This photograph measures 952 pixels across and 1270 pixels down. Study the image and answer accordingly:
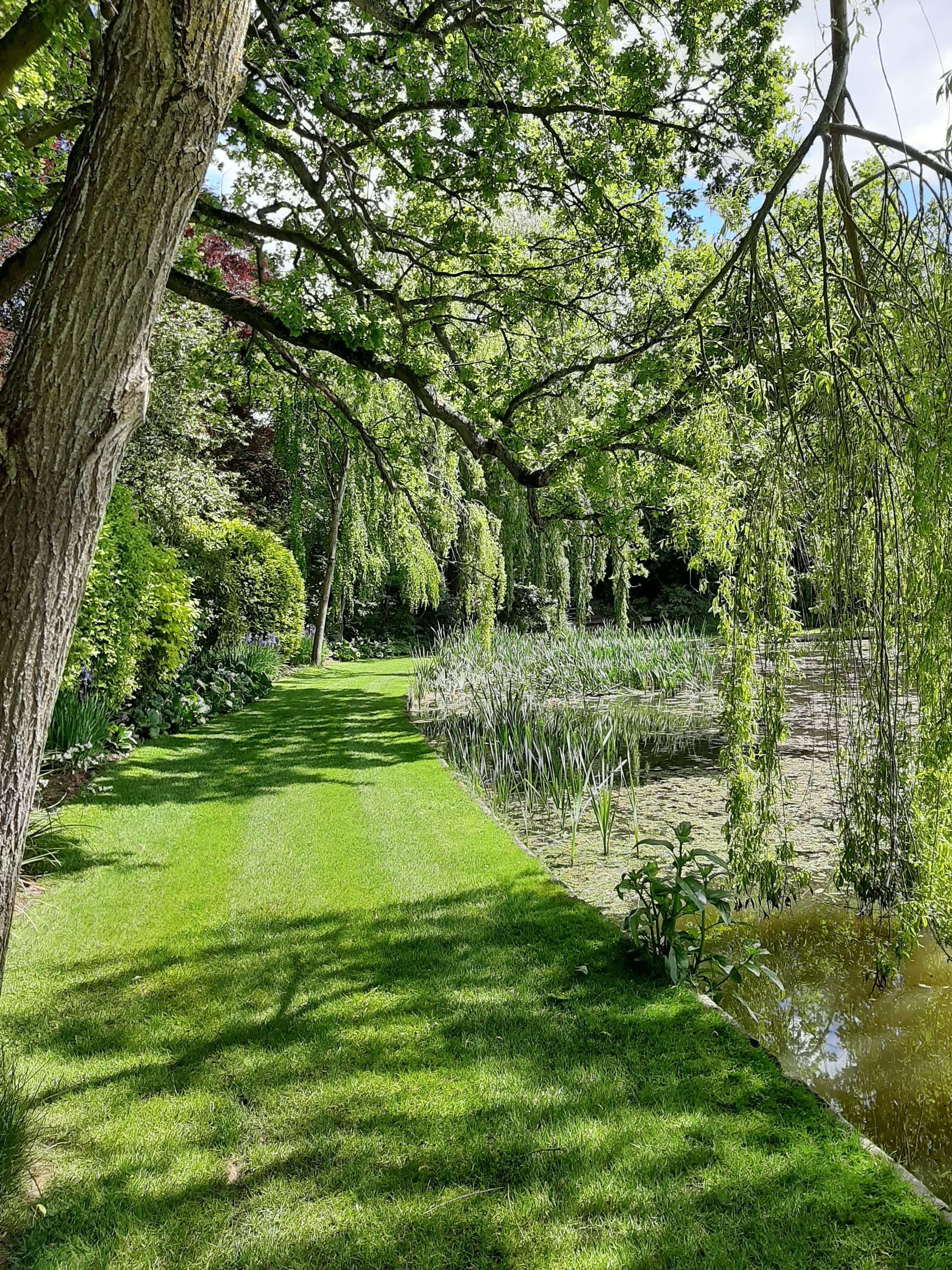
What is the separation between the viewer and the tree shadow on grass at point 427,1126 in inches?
70.6

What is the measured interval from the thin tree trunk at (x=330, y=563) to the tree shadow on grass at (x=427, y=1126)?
27.8 ft

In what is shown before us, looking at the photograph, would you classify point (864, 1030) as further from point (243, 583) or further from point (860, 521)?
point (243, 583)

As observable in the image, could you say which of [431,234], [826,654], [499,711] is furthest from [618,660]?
[826,654]

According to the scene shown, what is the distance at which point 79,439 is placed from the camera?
4.73ft

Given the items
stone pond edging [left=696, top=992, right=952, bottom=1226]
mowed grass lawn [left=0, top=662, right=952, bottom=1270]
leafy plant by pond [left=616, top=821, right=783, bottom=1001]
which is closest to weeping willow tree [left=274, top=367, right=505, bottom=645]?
mowed grass lawn [left=0, top=662, right=952, bottom=1270]

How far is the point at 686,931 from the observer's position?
Result: 3141 mm

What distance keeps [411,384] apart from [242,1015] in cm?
358

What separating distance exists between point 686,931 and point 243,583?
28.6 ft

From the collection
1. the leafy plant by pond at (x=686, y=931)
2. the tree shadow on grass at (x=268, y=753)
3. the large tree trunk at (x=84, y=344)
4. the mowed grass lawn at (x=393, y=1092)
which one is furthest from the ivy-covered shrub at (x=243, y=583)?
the large tree trunk at (x=84, y=344)

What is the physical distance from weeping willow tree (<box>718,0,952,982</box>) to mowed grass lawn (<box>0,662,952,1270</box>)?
0.95 meters

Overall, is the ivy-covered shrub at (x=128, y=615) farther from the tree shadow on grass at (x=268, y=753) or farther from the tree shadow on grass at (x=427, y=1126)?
the tree shadow on grass at (x=427, y=1126)

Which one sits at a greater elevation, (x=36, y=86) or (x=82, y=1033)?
(x=36, y=86)

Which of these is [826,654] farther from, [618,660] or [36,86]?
[618,660]

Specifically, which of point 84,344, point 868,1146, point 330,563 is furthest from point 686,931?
point 330,563
